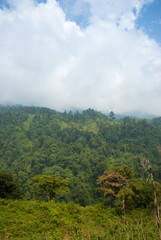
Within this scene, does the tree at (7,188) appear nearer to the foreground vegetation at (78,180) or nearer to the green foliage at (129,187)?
the foreground vegetation at (78,180)

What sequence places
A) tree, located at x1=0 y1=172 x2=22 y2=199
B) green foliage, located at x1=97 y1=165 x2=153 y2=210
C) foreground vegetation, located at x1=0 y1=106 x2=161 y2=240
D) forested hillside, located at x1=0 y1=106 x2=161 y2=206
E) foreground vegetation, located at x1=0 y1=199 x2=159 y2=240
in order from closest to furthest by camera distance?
1. foreground vegetation, located at x1=0 y1=199 x2=159 y2=240
2. foreground vegetation, located at x1=0 y1=106 x2=161 y2=240
3. green foliage, located at x1=97 y1=165 x2=153 y2=210
4. tree, located at x1=0 y1=172 x2=22 y2=199
5. forested hillside, located at x1=0 y1=106 x2=161 y2=206

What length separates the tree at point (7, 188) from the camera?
635 inches

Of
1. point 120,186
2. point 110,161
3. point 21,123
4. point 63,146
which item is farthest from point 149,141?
point 21,123

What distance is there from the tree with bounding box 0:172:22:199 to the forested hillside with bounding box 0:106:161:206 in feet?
59.5

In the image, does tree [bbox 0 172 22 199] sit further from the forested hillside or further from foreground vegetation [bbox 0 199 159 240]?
the forested hillside

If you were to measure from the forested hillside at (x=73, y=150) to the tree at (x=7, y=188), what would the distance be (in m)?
18.1

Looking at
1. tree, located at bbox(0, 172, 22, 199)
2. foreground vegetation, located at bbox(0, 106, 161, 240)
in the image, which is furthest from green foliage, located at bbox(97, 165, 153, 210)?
tree, located at bbox(0, 172, 22, 199)

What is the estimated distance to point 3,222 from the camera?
30.0 ft

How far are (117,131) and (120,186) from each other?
67.8 metres

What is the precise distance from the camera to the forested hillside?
41531 millimetres

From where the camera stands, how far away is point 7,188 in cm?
1689

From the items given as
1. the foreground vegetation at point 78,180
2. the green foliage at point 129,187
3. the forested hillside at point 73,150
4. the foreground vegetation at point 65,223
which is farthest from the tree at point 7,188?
the forested hillside at point 73,150

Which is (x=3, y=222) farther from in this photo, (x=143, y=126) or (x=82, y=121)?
(x=82, y=121)

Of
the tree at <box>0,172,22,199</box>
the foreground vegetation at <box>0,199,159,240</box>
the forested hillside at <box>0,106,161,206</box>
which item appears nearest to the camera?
the foreground vegetation at <box>0,199,159,240</box>
